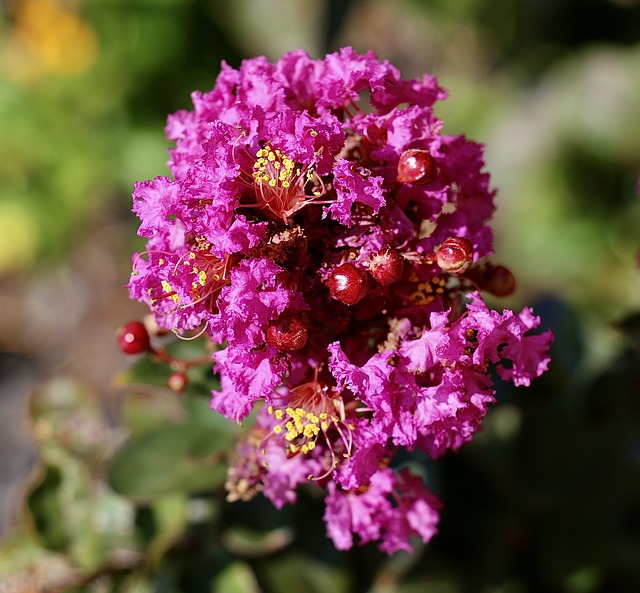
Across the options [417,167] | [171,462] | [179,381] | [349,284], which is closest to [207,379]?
[179,381]

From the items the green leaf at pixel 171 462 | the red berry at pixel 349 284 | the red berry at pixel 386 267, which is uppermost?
the red berry at pixel 386 267

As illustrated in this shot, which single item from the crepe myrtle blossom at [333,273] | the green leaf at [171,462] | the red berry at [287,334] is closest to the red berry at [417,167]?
the crepe myrtle blossom at [333,273]

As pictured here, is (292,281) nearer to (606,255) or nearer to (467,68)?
(606,255)

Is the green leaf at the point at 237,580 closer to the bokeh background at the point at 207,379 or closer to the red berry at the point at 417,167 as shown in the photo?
the bokeh background at the point at 207,379

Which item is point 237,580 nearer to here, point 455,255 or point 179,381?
point 179,381

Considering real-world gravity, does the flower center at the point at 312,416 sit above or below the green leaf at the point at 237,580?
above

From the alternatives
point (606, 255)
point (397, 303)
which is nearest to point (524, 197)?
point (606, 255)
